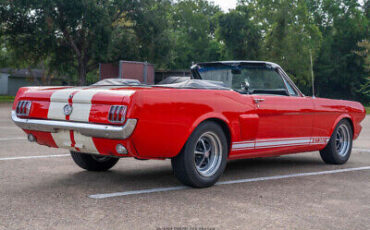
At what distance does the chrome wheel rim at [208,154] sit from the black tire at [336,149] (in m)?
2.53

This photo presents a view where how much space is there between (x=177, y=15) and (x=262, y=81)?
60.4 m

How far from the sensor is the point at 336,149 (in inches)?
282

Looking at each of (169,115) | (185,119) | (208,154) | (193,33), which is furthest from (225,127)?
(193,33)

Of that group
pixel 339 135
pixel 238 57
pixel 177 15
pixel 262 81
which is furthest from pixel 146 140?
pixel 177 15

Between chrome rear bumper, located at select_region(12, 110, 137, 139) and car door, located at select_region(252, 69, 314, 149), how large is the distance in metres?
1.91

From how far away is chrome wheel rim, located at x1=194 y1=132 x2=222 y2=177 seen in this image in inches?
202

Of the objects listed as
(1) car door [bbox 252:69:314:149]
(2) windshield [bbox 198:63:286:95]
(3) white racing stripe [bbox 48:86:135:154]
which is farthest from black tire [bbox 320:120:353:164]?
(3) white racing stripe [bbox 48:86:135:154]

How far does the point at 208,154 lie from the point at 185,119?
64 cm

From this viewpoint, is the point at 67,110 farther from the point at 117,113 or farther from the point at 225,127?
the point at 225,127

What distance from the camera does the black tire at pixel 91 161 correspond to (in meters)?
5.91

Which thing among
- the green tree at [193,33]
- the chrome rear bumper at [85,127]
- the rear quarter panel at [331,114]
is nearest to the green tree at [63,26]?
the rear quarter panel at [331,114]

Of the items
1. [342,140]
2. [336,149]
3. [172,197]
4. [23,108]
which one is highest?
[23,108]

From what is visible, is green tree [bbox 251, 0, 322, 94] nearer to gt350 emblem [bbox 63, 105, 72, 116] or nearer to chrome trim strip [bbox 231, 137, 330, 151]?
chrome trim strip [bbox 231, 137, 330, 151]

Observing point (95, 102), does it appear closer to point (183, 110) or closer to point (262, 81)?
point (183, 110)
